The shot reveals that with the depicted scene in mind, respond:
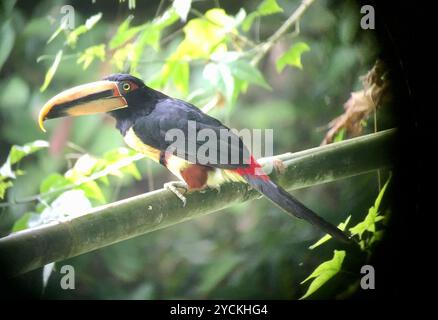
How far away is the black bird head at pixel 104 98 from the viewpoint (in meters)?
1.50

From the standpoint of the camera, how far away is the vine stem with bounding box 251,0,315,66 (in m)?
1.64

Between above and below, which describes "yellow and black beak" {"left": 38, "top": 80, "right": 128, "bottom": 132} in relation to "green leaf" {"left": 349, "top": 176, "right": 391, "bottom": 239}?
above

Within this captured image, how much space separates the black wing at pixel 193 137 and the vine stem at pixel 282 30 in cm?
31

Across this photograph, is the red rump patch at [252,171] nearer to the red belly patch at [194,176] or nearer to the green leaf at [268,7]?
the red belly patch at [194,176]

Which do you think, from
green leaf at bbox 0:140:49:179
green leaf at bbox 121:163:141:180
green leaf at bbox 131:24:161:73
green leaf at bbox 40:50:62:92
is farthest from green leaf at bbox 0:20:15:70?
green leaf at bbox 121:163:141:180

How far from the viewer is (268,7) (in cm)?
162

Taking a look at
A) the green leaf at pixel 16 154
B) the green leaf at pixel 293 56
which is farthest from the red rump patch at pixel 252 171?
the green leaf at pixel 16 154

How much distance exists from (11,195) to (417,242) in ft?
3.73

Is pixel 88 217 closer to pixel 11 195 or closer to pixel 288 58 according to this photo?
pixel 11 195

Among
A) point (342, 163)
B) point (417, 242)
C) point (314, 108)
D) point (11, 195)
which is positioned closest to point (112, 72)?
point (11, 195)

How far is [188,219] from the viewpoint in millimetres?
1536

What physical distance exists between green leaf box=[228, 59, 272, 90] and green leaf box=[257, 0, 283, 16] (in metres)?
0.15

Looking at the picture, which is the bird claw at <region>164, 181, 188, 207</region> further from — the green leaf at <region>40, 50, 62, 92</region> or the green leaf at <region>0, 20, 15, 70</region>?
the green leaf at <region>0, 20, 15, 70</region>

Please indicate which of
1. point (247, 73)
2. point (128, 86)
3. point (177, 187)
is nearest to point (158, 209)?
point (177, 187)
